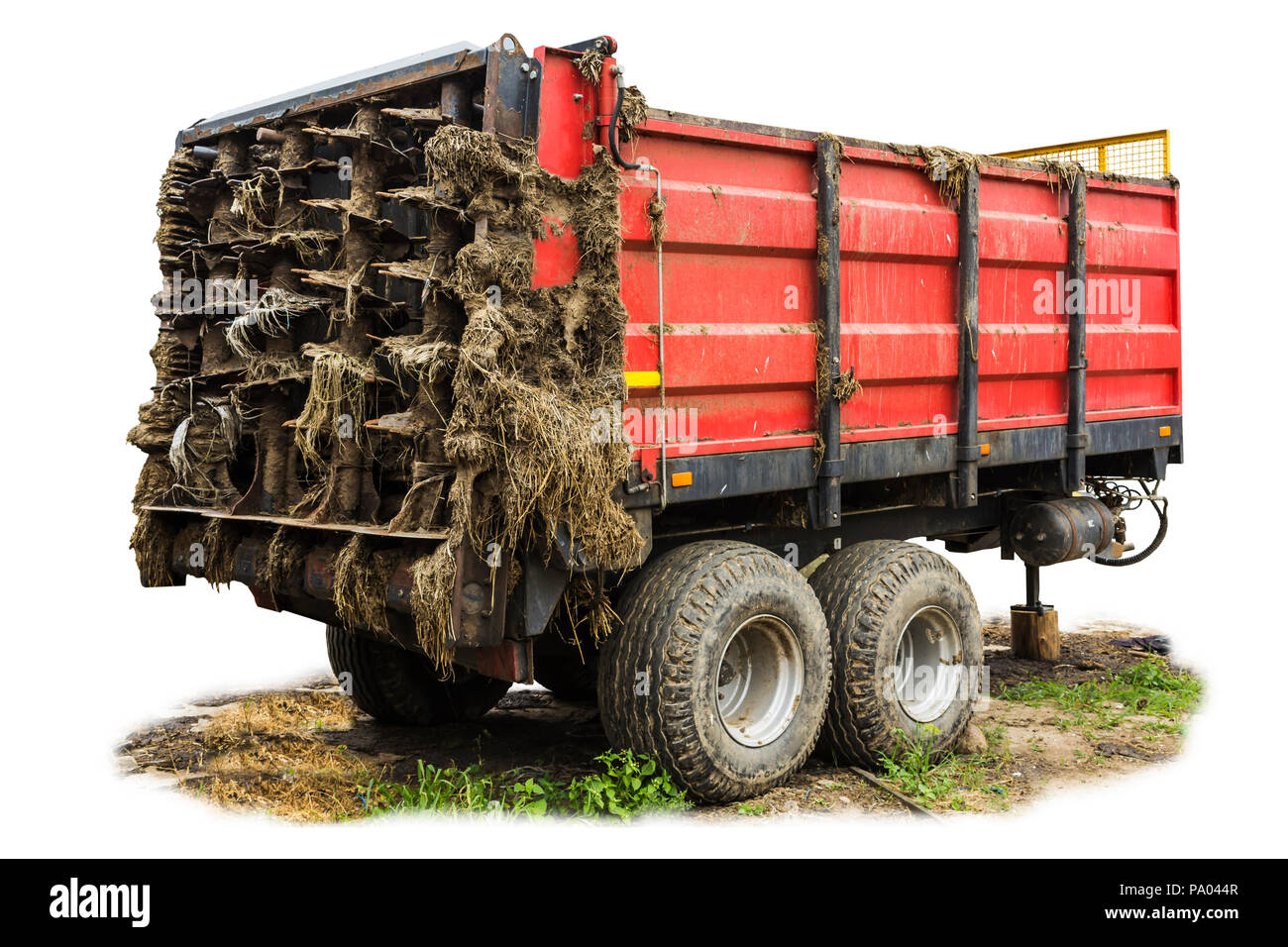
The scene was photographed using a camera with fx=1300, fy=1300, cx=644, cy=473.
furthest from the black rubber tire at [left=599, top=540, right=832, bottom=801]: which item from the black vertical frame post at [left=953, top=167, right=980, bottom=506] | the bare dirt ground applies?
the black vertical frame post at [left=953, top=167, right=980, bottom=506]

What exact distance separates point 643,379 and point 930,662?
2521 millimetres

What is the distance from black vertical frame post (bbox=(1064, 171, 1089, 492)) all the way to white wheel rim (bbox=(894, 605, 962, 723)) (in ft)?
5.48

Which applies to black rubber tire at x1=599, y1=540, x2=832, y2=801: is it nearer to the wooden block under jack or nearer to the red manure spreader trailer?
the red manure spreader trailer

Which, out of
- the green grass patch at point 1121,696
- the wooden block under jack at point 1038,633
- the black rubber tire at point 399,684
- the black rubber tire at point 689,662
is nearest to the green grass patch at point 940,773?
the black rubber tire at point 689,662

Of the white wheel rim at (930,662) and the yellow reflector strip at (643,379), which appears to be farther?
the white wheel rim at (930,662)

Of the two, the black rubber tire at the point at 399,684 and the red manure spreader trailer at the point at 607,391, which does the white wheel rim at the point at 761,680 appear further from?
the black rubber tire at the point at 399,684

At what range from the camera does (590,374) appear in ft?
17.8

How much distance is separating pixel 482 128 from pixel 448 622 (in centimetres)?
199

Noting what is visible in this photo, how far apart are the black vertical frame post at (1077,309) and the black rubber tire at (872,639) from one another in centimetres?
170

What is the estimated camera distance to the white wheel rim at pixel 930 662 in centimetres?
681

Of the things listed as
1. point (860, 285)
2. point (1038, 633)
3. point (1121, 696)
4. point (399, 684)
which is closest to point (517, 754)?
point (399, 684)

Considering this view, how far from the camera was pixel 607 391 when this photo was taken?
5422mm

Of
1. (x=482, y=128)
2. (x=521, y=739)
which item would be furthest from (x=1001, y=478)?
(x=482, y=128)

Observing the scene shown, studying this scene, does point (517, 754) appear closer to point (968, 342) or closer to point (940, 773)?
point (940, 773)
